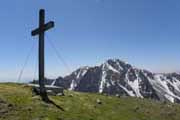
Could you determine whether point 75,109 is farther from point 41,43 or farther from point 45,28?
point 45,28

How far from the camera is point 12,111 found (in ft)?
94.8

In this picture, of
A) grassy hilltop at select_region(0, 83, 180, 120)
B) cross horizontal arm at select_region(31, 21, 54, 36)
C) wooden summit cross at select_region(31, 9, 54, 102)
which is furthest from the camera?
wooden summit cross at select_region(31, 9, 54, 102)

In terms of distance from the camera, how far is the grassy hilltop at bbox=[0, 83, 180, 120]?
28891 mm

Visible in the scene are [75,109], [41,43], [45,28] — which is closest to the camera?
[75,109]

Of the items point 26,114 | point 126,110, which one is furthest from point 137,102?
point 26,114

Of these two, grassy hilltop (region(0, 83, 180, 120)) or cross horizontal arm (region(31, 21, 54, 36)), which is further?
cross horizontal arm (region(31, 21, 54, 36))

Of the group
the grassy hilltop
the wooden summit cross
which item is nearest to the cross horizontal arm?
the wooden summit cross

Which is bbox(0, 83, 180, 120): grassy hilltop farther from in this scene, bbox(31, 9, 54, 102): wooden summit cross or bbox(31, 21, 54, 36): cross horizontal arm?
bbox(31, 21, 54, 36): cross horizontal arm

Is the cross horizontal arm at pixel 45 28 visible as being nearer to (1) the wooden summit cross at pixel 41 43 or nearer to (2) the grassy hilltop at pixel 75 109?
(1) the wooden summit cross at pixel 41 43

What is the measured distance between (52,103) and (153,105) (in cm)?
1361

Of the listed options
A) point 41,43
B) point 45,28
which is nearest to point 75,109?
point 41,43

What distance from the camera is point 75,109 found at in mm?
32688

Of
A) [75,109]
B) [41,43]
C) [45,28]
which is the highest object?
[45,28]

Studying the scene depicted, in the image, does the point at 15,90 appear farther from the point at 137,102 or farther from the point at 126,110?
the point at 137,102
